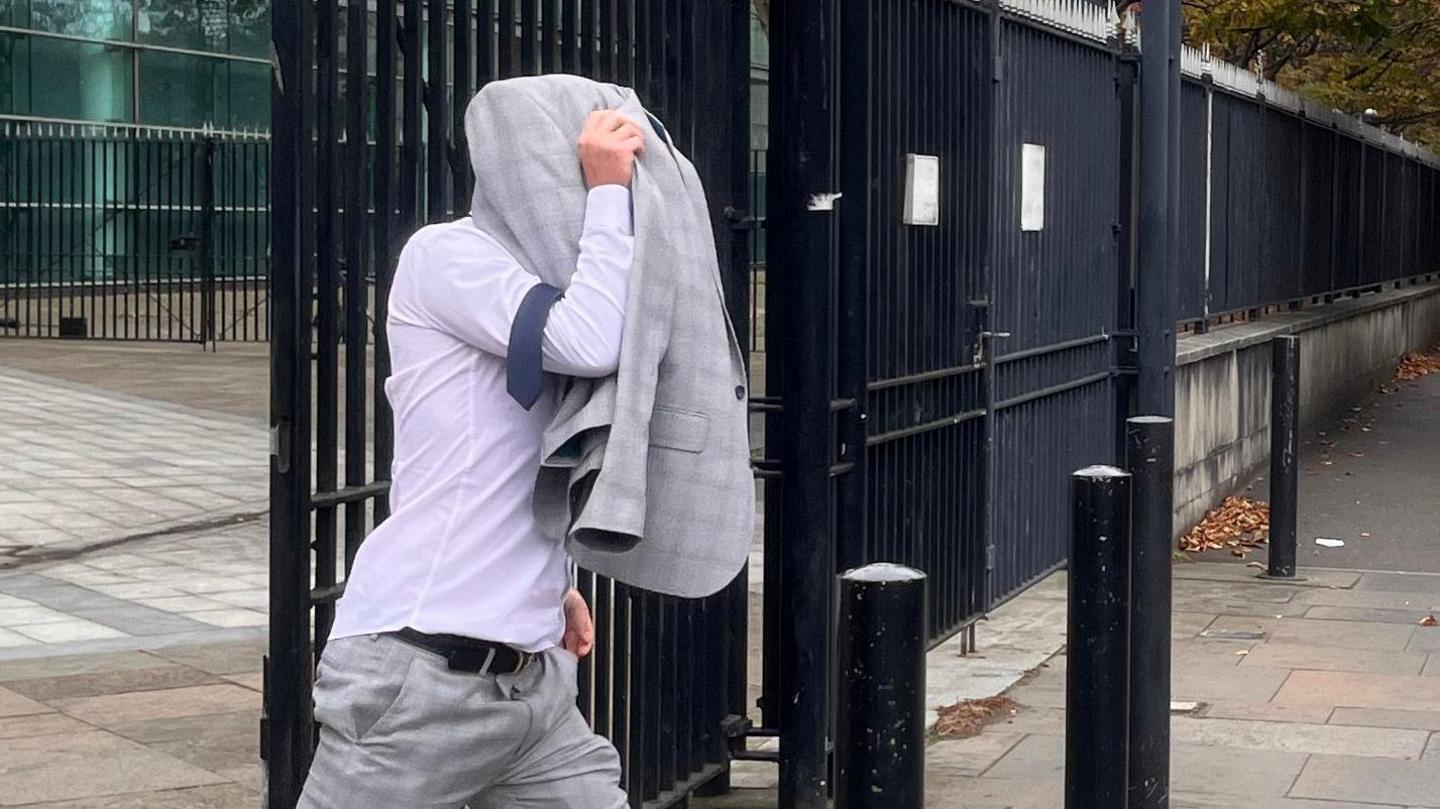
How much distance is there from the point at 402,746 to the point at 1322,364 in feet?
49.5

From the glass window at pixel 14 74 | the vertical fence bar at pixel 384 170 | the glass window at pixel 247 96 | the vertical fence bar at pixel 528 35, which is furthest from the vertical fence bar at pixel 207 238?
the vertical fence bar at pixel 384 170

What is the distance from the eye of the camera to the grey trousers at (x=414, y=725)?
3256 millimetres

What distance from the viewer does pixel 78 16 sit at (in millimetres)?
28922

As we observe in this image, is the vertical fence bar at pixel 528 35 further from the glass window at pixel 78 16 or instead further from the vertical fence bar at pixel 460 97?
the glass window at pixel 78 16

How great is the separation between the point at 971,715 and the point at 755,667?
956 mm

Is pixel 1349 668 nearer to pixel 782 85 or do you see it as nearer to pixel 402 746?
pixel 782 85

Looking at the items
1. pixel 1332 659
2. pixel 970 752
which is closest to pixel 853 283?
pixel 970 752

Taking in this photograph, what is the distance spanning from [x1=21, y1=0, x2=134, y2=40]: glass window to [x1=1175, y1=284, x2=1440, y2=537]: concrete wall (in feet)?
56.8

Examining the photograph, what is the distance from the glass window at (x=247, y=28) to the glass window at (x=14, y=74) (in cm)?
353

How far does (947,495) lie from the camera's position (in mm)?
7473

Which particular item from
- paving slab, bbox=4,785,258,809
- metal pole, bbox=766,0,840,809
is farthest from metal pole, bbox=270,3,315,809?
metal pole, bbox=766,0,840,809

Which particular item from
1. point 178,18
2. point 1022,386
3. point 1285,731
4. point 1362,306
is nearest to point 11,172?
point 178,18

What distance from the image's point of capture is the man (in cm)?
324

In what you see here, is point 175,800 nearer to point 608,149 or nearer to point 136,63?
point 608,149
